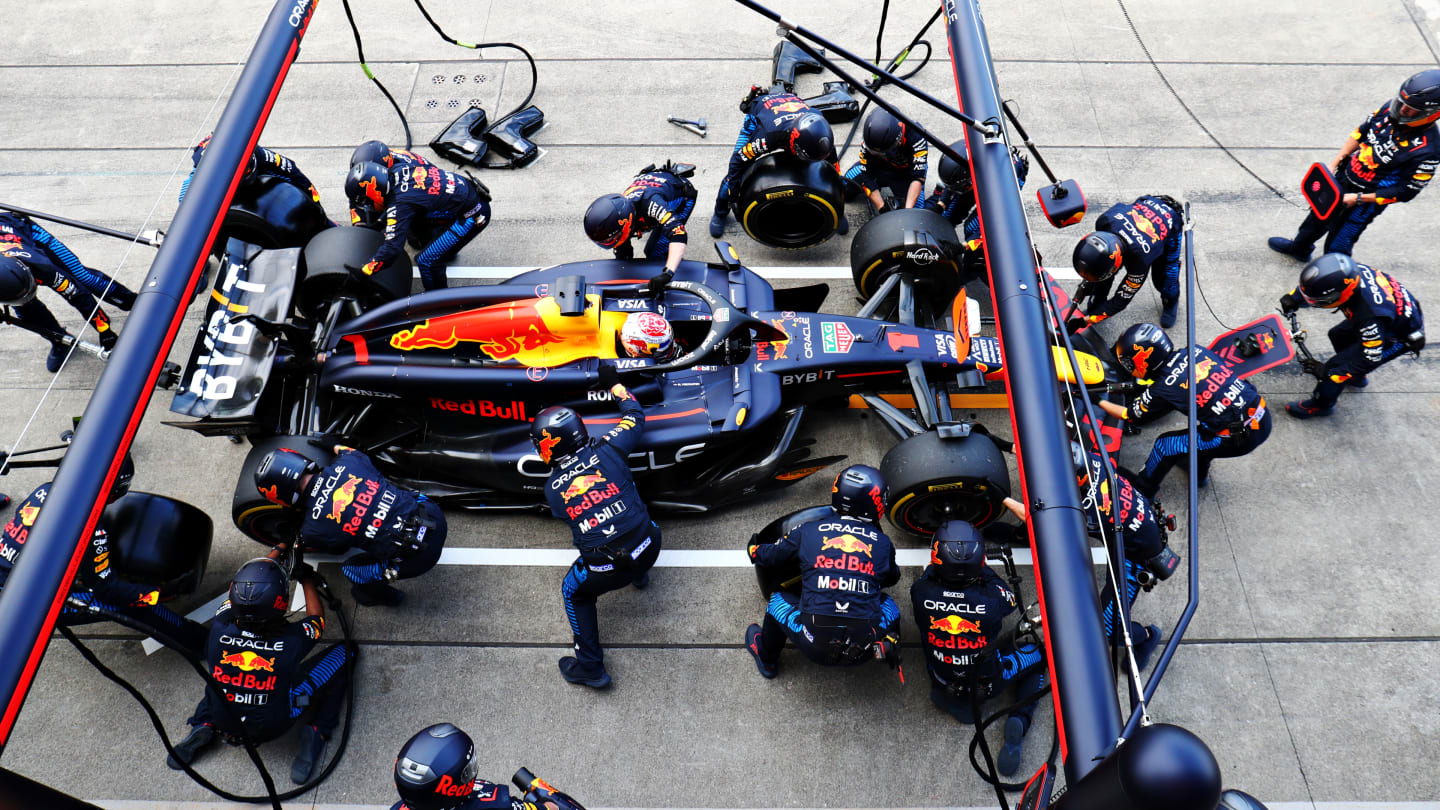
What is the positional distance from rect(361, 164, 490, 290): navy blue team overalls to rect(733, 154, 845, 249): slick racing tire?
2.34m

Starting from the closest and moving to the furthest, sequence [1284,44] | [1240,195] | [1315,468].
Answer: [1315,468] → [1240,195] → [1284,44]

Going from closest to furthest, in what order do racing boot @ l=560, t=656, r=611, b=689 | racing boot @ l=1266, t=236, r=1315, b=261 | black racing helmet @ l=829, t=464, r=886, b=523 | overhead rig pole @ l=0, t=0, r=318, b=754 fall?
overhead rig pole @ l=0, t=0, r=318, b=754, black racing helmet @ l=829, t=464, r=886, b=523, racing boot @ l=560, t=656, r=611, b=689, racing boot @ l=1266, t=236, r=1315, b=261

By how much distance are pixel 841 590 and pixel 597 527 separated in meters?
1.49

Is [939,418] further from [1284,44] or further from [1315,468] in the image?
[1284,44]

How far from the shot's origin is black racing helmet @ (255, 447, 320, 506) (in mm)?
5559

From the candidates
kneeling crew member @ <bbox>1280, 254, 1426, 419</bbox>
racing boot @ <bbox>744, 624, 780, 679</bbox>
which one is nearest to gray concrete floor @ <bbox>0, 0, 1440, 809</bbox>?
racing boot @ <bbox>744, 624, 780, 679</bbox>

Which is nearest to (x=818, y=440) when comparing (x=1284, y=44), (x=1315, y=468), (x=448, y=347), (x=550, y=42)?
(x=448, y=347)

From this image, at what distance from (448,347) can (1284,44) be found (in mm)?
10185

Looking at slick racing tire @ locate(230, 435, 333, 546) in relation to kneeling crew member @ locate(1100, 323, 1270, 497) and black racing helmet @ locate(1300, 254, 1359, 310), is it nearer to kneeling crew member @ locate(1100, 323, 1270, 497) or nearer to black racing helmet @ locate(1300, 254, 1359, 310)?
kneeling crew member @ locate(1100, 323, 1270, 497)

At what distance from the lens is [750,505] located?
22.4 ft

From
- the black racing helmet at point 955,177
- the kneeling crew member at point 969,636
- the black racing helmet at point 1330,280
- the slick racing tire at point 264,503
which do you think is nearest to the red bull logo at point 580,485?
the slick racing tire at point 264,503

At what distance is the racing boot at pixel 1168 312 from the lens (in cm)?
786

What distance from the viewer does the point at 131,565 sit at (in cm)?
572

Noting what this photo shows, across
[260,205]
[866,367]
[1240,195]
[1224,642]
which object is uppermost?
[260,205]
